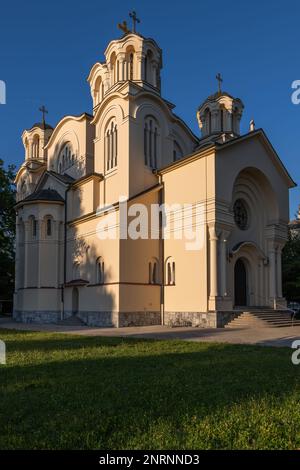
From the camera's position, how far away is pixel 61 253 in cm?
2661

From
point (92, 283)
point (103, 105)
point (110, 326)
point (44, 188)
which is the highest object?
point (103, 105)

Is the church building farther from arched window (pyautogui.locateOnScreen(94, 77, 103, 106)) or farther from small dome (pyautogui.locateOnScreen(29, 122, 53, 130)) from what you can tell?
small dome (pyautogui.locateOnScreen(29, 122, 53, 130))

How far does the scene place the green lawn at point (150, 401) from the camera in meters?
4.38

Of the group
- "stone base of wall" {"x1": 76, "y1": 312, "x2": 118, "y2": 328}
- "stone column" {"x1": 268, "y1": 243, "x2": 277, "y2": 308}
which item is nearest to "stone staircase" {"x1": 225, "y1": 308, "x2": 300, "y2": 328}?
"stone column" {"x1": 268, "y1": 243, "x2": 277, "y2": 308}

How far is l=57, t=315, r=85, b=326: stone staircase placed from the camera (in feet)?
75.7

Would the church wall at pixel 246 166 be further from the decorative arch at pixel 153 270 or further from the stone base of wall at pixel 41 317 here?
the stone base of wall at pixel 41 317

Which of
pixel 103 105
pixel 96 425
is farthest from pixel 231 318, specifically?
pixel 96 425

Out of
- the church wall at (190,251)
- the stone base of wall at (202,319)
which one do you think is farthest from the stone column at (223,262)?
the stone base of wall at (202,319)

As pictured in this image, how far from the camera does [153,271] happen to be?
2195 cm

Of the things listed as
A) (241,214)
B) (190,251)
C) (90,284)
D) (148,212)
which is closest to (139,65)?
(148,212)

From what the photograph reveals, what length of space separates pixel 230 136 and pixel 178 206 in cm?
1208

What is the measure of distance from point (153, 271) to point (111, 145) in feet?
25.2

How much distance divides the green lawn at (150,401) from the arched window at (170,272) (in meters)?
11.2
